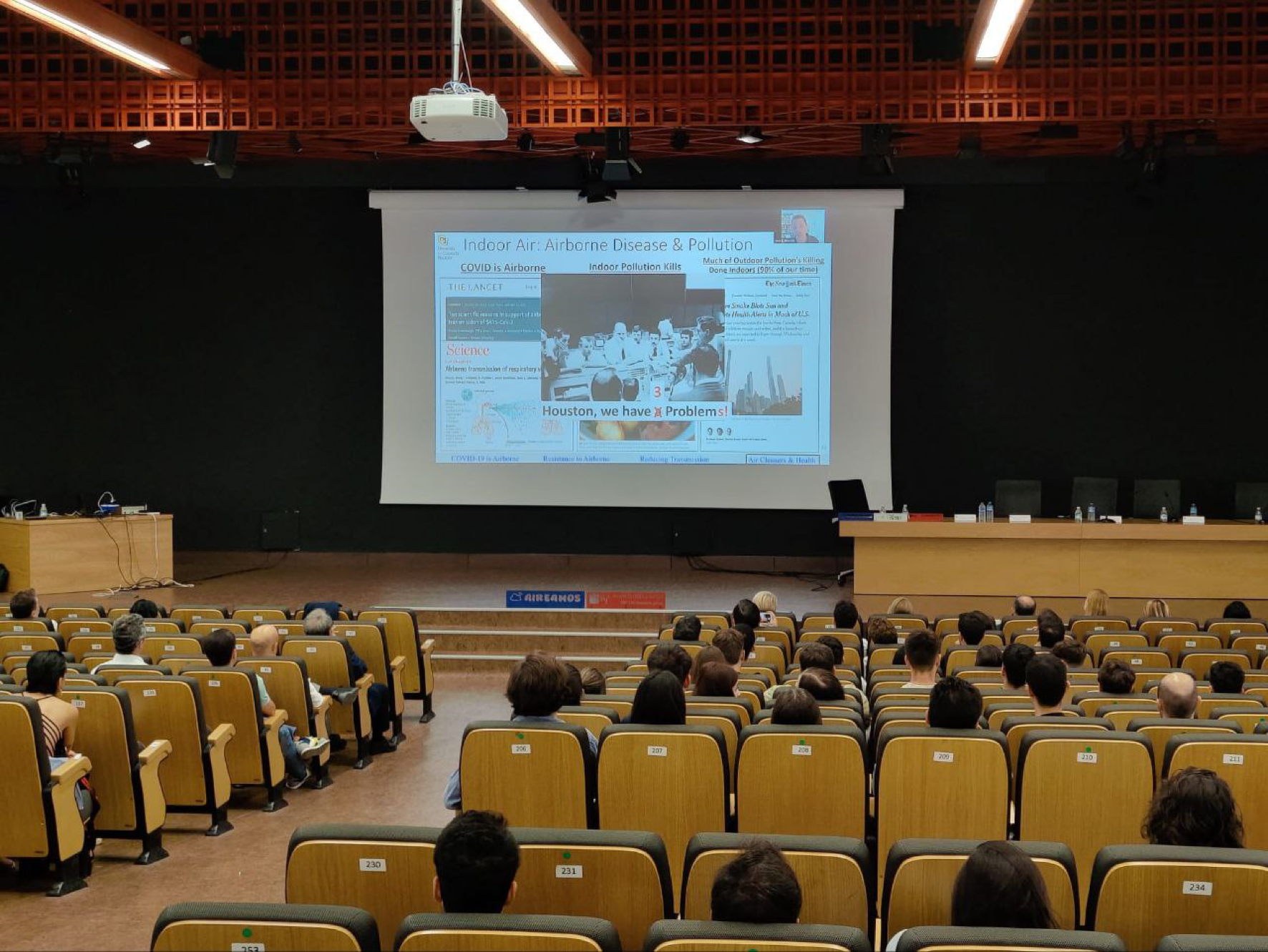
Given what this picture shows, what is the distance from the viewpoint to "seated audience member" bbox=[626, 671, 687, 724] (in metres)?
4.17

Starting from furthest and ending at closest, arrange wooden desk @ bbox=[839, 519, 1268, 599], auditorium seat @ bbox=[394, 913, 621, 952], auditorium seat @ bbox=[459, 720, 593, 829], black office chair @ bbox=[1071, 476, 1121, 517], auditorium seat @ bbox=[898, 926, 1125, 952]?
black office chair @ bbox=[1071, 476, 1121, 517]
wooden desk @ bbox=[839, 519, 1268, 599]
auditorium seat @ bbox=[459, 720, 593, 829]
auditorium seat @ bbox=[394, 913, 621, 952]
auditorium seat @ bbox=[898, 926, 1125, 952]

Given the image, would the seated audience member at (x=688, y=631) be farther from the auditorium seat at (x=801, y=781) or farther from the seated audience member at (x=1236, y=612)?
the seated audience member at (x=1236, y=612)

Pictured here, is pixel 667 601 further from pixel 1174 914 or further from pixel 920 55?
pixel 1174 914

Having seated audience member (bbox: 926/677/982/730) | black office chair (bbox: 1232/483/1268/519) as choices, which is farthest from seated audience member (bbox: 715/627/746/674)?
black office chair (bbox: 1232/483/1268/519)

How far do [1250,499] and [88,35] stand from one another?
11.4m

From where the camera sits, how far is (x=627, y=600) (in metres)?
10.8

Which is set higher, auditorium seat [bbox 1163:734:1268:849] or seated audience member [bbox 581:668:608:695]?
auditorium seat [bbox 1163:734:1268:849]

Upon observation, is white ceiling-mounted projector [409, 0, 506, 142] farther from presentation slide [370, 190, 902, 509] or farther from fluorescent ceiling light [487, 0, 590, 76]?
presentation slide [370, 190, 902, 509]

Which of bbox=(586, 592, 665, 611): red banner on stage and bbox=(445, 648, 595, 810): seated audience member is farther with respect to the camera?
bbox=(586, 592, 665, 611): red banner on stage

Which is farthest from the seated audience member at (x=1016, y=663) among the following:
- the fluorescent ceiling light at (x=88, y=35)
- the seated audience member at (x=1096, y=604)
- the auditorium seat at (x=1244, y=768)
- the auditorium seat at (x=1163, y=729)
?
the fluorescent ceiling light at (x=88, y=35)

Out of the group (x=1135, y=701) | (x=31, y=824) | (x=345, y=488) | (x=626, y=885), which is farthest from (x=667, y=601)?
(x=626, y=885)

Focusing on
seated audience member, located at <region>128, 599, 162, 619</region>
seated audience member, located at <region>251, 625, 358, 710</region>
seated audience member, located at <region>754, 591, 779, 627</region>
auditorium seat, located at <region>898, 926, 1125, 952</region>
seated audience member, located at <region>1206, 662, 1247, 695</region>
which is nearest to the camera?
auditorium seat, located at <region>898, 926, 1125, 952</region>

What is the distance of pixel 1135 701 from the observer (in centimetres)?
521

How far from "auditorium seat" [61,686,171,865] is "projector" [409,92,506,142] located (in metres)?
3.74
